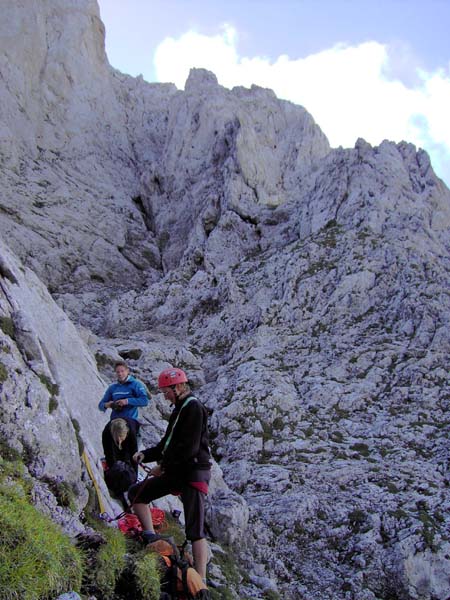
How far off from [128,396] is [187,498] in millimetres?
3533

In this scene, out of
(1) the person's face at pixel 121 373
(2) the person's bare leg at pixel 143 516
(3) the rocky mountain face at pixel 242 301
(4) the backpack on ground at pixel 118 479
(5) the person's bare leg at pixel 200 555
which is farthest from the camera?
(3) the rocky mountain face at pixel 242 301

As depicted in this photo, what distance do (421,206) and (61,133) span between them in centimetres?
3176

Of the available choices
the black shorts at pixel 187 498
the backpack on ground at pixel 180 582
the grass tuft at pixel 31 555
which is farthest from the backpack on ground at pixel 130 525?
the grass tuft at pixel 31 555

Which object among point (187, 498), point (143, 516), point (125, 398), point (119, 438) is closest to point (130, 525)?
point (143, 516)

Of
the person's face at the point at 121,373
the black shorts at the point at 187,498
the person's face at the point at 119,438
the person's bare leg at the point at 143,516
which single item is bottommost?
the person's bare leg at the point at 143,516

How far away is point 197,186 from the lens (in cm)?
4603

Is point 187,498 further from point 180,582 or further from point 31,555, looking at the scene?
point 31,555

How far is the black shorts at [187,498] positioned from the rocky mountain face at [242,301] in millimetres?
925

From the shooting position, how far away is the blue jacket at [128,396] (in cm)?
1013

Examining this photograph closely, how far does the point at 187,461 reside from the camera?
23.5 feet

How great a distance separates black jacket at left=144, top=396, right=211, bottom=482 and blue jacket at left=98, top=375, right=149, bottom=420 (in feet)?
9.21

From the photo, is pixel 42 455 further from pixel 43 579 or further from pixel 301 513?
pixel 301 513

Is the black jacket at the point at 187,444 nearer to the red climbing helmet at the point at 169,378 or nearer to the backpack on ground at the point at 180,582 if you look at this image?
the red climbing helmet at the point at 169,378

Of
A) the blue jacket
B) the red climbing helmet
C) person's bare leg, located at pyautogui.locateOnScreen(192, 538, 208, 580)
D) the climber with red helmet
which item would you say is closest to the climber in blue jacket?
the blue jacket
